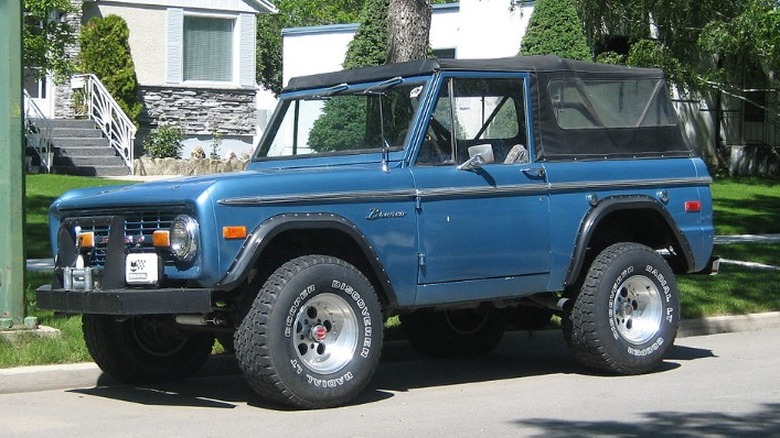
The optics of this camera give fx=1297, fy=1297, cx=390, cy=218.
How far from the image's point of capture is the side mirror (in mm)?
8508

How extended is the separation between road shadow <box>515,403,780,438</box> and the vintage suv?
1260 millimetres

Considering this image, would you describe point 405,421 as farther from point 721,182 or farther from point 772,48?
point 721,182

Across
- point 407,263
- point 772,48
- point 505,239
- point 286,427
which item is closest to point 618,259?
point 505,239

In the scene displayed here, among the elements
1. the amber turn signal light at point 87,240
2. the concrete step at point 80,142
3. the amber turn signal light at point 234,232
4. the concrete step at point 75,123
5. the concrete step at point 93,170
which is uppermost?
the concrete step at point 75,123

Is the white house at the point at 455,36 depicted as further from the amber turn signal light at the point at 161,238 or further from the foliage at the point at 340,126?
the amber turn signal light at the point at 161,238

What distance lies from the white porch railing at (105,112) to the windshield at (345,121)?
18.2m

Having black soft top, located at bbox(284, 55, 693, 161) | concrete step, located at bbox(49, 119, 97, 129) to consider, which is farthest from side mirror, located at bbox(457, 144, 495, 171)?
concrete step, located at bbox(49, 119, 97, 129)

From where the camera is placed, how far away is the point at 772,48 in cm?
2033

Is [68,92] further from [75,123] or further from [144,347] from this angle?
[144,347]

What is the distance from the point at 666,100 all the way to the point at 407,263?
9.88ft

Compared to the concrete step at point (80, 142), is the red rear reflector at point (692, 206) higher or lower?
lower

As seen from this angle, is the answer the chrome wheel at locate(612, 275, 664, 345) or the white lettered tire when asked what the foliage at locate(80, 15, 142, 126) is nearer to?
the chrome wheel at locate(612, 275, 664, 345)

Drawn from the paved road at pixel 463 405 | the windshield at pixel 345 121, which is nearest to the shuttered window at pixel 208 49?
the paved road at pixel 463 405

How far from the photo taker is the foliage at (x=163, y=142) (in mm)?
28984
